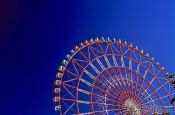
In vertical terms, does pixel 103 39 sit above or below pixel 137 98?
above

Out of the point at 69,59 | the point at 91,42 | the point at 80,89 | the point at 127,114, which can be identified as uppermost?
the point at 91,42

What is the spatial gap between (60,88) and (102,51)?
7.68 meters

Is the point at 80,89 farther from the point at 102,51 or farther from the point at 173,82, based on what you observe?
the point at 173,82

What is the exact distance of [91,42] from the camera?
3559 cm

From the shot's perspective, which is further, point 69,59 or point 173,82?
point 173,82

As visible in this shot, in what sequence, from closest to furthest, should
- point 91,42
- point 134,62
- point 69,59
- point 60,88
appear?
point 60,88 → point 69,59 → point 91,42 → point 134,62

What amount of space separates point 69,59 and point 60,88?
11.6 feet

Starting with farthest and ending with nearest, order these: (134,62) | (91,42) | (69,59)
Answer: (134,62)
(91,42)
(69,59)

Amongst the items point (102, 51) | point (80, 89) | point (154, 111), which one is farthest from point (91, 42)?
point (154, 111)

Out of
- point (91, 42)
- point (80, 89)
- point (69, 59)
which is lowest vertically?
point (80, 89)

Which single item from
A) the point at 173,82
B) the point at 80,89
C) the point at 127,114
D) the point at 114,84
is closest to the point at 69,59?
the point at 80,89

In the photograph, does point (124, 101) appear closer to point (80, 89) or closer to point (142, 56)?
point (80, 89)

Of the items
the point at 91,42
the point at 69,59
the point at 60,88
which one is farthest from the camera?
the point at 91,42

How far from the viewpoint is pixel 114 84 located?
113ft
